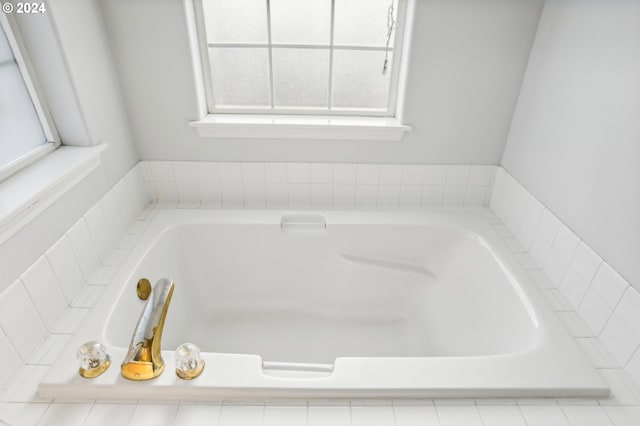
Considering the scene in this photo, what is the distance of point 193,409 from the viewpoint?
87 cm

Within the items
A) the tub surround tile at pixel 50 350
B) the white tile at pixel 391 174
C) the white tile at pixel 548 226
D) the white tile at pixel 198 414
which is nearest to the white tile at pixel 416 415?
the white tile at pixel 198 414

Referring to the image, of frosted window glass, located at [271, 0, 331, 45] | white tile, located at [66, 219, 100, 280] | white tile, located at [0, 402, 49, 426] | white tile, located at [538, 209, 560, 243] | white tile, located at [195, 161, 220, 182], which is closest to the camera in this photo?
white tile, located at [0, 402, 49, 426]

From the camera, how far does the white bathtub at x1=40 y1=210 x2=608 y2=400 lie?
122 cm

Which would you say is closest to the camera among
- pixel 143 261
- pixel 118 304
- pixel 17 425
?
pixel 17 425

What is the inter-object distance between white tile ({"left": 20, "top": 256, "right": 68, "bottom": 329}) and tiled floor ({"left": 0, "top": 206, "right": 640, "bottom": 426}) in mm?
134

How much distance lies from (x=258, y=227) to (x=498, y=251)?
0.98 meters

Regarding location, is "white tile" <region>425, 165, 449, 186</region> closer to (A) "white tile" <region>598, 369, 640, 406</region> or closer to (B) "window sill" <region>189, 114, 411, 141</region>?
(B) "window sill" <region>189, 114, 411, 141</region>

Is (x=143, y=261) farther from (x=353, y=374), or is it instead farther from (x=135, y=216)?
(x=353, y=374)

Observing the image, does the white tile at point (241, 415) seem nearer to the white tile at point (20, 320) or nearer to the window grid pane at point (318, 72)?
the white tile at point (20, 320)

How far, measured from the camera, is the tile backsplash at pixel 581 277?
3.14 feet

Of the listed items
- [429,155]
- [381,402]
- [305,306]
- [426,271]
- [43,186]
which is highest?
[43,186]

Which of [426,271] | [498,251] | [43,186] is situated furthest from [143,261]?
[498,251]

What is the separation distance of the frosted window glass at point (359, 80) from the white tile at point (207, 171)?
2.00 feet

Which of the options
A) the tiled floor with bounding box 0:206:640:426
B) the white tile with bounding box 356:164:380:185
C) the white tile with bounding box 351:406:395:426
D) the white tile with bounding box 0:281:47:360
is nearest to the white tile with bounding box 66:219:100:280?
the white tile with bounding box 0:281:47:360
